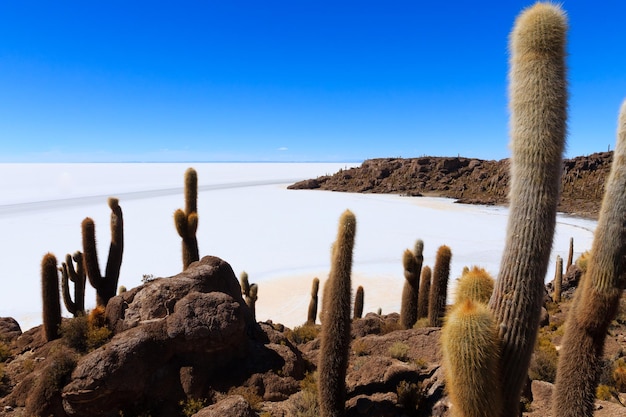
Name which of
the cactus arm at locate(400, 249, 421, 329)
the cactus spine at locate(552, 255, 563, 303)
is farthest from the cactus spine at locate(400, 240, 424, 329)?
the cactus spine at locate(552, 255, 563, 303)

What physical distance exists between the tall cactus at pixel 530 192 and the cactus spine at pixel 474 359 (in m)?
0.15

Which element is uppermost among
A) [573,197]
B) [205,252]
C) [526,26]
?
[526,26]

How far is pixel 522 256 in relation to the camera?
114 inches

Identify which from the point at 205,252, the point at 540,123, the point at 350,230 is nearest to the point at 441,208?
the point at 205,252

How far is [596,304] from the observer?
163 inches

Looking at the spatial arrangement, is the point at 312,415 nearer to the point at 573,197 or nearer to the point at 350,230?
the point at 350,230

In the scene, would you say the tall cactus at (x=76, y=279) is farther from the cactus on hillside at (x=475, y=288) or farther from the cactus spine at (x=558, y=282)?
the cactus spine at (x=558, y=282)

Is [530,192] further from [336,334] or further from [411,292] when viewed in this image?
[411,292]

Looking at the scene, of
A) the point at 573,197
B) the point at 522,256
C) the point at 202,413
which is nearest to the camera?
the point at 522,256

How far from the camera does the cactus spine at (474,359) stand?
9.18ft

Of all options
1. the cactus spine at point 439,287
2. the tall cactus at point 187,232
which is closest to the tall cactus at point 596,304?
the cactus spine at point 439,287

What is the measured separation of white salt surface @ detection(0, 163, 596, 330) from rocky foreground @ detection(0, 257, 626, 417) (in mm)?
7737

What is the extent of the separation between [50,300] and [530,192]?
10631mm

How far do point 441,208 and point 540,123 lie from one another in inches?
2031
